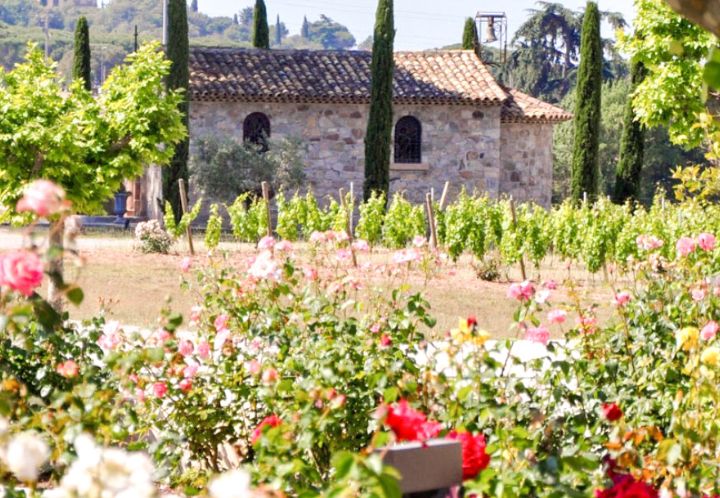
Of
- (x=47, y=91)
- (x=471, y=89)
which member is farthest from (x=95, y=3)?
(x=47, y=91)

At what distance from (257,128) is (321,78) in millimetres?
1781

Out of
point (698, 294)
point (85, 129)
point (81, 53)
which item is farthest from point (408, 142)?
point (698, 294)

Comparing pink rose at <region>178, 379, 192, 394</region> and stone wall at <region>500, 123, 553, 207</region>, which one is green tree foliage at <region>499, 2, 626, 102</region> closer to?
stone wall at <region>500, 123, 553, 207</region>

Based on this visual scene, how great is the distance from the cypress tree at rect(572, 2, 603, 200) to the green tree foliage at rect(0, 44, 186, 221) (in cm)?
1585

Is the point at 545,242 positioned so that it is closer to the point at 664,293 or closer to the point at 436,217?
the point at 436,217

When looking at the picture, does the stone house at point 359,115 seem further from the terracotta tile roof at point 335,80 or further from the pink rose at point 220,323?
the pink rose at point 220,323

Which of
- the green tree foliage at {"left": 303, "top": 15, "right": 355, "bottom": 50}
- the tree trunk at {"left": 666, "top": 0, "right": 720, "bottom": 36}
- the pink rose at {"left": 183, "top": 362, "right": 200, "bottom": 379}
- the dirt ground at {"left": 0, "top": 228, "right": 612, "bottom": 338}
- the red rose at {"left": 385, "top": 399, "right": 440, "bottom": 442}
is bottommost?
the dirt ground at {"left": 0, "top": 228, "right": 612, "bottom": 338}

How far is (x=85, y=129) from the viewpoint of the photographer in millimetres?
11523

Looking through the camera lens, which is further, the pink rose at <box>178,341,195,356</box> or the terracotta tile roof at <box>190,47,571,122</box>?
the terracotta tile roof at <box>190,47,571,122</box>

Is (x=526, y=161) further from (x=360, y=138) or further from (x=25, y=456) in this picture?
(x=25, y=456)

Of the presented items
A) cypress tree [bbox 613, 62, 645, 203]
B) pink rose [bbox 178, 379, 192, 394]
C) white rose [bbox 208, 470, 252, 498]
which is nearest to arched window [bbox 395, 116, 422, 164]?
cypress tree [bbox 613, 62, 645, 203]

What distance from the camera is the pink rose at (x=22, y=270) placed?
2537mm

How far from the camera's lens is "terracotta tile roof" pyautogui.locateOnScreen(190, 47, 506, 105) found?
25.2 m

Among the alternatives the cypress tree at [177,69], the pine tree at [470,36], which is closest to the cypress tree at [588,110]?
the pine tree at [470,36]
